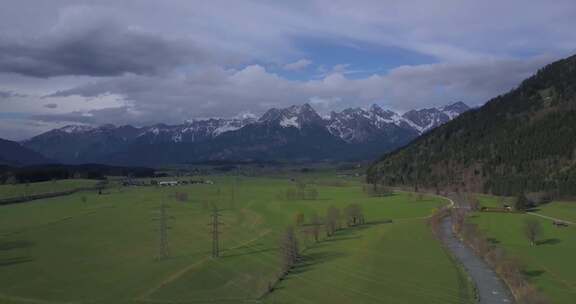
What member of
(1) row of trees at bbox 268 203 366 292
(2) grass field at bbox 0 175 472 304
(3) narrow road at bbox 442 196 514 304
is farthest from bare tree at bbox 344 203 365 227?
(3) narrow road at bbox 442 196 514 304

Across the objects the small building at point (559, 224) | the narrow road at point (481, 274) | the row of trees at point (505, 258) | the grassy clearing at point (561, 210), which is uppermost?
the grassy clearing at point (561, 210)

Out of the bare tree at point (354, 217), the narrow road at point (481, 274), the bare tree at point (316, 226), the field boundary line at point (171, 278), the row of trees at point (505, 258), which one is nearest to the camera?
the row of trees at point (505, 258)

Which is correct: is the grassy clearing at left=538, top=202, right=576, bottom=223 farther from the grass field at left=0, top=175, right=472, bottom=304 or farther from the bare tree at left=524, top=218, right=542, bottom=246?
the grass field at left=0, top=175, right=472, bottom=304

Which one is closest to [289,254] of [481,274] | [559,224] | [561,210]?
[481,274]

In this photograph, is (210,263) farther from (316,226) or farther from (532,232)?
(532,232)

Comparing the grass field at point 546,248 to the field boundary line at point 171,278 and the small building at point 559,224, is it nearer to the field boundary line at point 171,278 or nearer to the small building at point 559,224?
the small building at point 559,224

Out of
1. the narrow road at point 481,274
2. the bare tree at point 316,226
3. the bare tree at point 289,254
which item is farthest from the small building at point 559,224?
the bare tree at point 289,254
